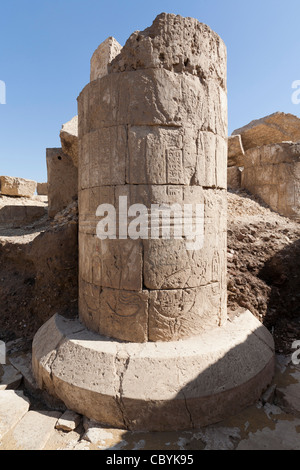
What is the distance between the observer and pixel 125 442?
2492 millimetres

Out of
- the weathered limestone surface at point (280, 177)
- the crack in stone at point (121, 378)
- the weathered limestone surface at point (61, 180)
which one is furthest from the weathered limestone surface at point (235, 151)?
the crack in stone at point (121, 378)

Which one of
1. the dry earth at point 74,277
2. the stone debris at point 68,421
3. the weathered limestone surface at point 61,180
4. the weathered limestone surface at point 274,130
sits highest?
the weathered limestone surface at point 274,130

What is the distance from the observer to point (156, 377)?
268cm

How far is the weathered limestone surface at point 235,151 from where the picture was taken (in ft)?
29.1

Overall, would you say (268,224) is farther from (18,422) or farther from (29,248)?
(18,422)

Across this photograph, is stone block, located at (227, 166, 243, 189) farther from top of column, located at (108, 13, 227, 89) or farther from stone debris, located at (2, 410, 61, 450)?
stone debris, located at (2, 410, 61, 450)

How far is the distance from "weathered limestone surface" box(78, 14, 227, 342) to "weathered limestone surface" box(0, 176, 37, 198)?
23.3 ft

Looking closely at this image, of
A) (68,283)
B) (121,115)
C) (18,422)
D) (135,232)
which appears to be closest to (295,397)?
(135,232)

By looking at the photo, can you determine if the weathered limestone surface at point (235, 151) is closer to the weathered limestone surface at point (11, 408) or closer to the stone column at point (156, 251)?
the stone column at point (156, 251)

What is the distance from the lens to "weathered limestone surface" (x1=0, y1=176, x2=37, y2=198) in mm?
9227

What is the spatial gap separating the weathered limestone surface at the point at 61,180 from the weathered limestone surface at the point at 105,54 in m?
2.16

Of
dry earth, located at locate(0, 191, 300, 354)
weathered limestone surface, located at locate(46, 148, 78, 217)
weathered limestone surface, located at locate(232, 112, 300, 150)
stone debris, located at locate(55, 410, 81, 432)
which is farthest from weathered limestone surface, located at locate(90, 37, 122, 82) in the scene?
weathered limestone surface, located at locate(232, 112, 300, 150)
